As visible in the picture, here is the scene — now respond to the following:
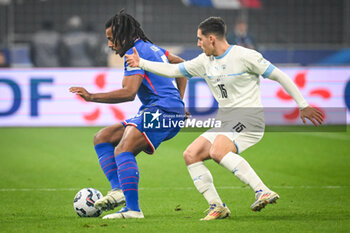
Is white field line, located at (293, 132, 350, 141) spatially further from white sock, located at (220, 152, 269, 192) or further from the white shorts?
white sock, located at (220, 152, 269, 192)

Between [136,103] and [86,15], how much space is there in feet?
20.6

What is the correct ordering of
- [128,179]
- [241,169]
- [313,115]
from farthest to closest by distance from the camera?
[128,179] → [241,169] → [313,115]

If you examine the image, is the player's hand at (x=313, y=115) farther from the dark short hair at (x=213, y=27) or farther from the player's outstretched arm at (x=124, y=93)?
the player's outstretched arm at (x=124, y=93)

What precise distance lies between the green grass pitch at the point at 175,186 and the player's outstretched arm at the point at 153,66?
3.94 feet

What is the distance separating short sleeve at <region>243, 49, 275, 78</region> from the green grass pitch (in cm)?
118

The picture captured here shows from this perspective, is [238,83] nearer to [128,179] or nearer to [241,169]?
[241,169]

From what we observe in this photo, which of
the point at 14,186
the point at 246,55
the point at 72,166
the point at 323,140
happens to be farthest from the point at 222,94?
the point at 323,140

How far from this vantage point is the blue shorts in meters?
5.66

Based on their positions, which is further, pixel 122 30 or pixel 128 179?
pixel 122 30

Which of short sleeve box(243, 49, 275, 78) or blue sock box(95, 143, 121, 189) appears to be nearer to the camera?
short sleeve box(243, 49, 275, 78)

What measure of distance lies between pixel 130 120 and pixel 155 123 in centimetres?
25

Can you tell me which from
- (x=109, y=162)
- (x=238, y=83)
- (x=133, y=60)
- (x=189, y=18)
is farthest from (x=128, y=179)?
(x=189, y=18)

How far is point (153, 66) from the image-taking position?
5535 millimetres

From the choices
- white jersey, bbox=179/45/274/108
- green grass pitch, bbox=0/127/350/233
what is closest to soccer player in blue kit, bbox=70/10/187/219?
green grass pitch, bbox=0/127/350/233
